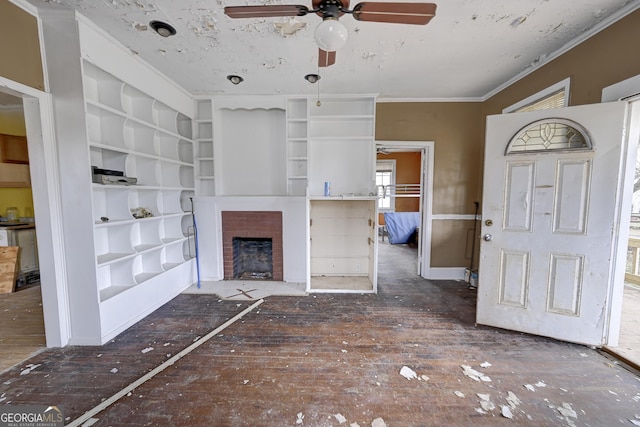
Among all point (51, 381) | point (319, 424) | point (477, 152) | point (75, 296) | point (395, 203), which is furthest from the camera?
point (395, 203)

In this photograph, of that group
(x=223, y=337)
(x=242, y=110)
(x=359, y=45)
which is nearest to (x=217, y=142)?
(x=242, y=110)

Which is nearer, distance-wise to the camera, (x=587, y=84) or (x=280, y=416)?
(x=280, y=416)

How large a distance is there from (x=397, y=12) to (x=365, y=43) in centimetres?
104

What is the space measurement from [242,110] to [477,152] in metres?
3.57

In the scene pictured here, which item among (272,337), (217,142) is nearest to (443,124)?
(217,142)

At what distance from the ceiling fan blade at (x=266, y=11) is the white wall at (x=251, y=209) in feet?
7.52

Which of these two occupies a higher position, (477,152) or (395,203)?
(477,152)

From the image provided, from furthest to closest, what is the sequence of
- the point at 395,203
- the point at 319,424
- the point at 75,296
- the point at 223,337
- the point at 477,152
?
the point at 395,203, the point at 477,152, the point at 223,337, the point at 75,296, the point at 319,424

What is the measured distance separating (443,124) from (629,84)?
74.4 inches

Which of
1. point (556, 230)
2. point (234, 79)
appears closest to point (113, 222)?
point (234, 79)

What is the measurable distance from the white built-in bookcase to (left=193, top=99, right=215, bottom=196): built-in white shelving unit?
0.30 ft

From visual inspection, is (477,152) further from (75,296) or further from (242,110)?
(75,296)

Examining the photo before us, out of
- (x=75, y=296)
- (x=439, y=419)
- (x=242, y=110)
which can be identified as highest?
(x=242, y=110)

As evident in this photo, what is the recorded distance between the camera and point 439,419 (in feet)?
4.76
